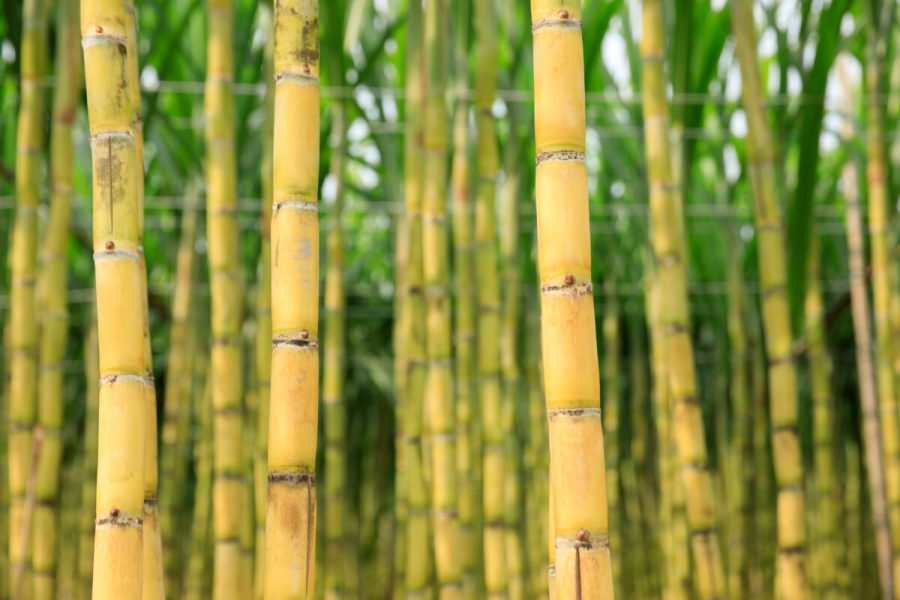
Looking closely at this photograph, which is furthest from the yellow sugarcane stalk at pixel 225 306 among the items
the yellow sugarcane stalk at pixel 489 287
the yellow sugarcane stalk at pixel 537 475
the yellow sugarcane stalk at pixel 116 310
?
the yellow sugarcane stalk at pixel 537 475

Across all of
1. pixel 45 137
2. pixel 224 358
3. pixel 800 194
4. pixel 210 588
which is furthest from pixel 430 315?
pixel 210 588

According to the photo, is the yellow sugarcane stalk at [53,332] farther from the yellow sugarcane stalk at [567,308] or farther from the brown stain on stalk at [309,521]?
the yellow sugarcane stalk at [567,308]

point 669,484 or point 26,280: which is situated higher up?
point 26,280

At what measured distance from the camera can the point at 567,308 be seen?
0.95 metres

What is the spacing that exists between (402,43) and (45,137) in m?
1.08

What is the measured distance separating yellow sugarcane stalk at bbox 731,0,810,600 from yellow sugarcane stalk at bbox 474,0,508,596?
38cm

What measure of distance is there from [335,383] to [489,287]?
465 millimetres

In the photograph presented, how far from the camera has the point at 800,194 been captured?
202 centimetres

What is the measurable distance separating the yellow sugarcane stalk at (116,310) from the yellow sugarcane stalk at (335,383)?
0.98 m

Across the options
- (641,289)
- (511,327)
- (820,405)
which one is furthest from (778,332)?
(641,289)

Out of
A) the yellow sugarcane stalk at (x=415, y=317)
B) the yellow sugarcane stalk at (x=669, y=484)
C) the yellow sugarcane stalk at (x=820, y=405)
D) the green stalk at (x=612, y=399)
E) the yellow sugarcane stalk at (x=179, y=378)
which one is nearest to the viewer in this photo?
the yellow sugarcane stalk at (x=415, y=317)

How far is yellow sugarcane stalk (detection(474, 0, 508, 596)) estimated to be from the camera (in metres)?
1.71

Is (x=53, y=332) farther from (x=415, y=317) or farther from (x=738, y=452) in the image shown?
(x=738, y=452)

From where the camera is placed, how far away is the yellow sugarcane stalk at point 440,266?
1640mm
